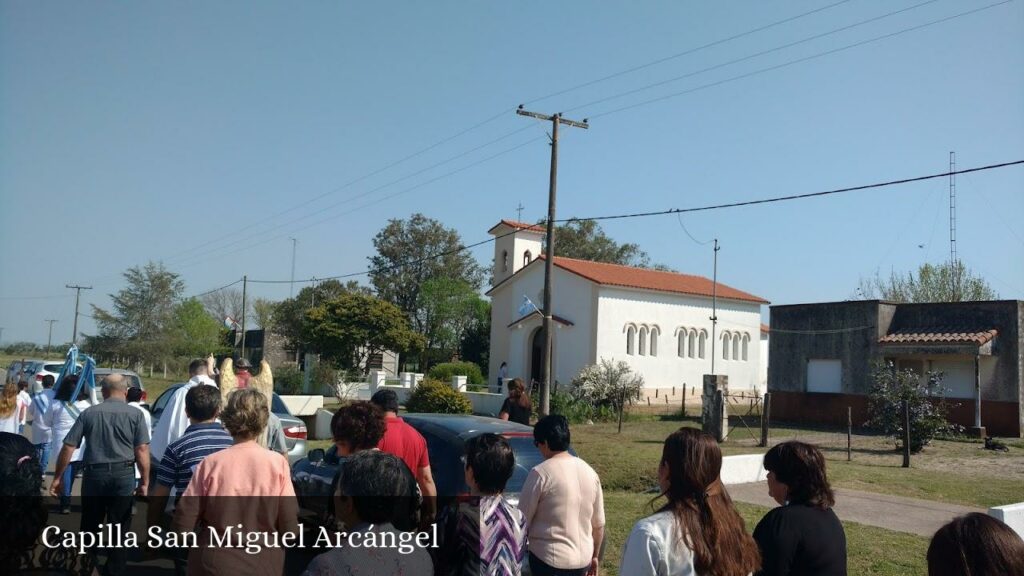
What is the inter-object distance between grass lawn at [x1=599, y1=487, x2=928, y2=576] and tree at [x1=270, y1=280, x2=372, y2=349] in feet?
178

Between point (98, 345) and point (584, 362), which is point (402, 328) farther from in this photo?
point (98, 345)

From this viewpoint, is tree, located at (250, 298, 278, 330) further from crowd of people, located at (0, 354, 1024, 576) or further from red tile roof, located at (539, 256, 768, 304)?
crowd of people, located at (0, 354, 1024, 576)

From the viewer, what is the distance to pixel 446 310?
208 ft

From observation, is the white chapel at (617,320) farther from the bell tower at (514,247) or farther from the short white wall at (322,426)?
the short white wall at (322,426)

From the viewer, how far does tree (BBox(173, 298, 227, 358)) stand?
181ft

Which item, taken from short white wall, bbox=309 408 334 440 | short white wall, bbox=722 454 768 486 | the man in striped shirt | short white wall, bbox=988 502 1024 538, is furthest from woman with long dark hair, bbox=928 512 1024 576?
short white wall, bbox=309 408 334 440

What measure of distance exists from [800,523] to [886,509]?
9566mm

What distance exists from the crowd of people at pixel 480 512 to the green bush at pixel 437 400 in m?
18.1

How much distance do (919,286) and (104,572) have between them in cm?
5262

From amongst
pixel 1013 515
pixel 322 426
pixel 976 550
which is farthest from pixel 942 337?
pixel 976 550

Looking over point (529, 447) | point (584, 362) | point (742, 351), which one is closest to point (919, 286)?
point (742, 351)

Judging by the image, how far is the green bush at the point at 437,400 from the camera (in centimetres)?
2397

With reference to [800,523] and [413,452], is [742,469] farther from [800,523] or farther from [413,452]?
[800,523]

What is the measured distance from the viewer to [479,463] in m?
3.90
